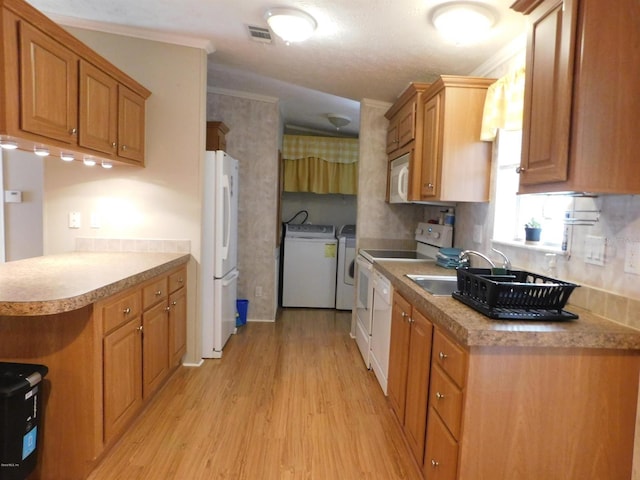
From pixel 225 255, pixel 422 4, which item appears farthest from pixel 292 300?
pixel 422 4

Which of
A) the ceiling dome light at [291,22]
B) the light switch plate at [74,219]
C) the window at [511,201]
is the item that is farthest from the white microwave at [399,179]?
the light switch plate at [74,219]

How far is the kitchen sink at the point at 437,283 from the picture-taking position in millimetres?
1983

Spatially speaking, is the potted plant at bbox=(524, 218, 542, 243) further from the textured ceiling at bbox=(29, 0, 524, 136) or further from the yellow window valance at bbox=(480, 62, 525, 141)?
the textured ceiling at bbox=(29, 0, 524, 136)

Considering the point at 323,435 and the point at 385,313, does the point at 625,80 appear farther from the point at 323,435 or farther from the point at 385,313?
the point at 323,435

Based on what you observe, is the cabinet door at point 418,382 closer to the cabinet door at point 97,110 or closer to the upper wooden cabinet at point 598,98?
the upper wooden cabinet at point 598,98

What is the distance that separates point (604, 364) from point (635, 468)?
0.38m

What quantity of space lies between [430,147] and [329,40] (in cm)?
98

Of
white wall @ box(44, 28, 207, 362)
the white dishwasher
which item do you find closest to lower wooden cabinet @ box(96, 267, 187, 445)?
white wall @ box(44, 28, 207, 362)

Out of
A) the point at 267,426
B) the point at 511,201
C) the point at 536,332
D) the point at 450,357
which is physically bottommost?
the point at 267,426

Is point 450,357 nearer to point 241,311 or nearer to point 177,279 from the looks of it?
point 177,279

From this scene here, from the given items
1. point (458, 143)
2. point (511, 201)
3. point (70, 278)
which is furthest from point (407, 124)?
point (70, 278)

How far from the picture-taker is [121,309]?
1.90m

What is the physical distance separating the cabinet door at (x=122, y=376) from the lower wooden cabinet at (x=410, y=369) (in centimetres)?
147

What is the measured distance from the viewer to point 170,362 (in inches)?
104
